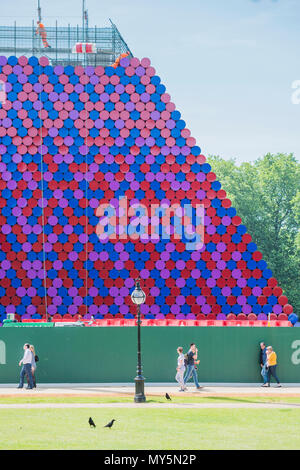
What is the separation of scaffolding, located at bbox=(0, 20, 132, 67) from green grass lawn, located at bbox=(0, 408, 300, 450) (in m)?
22.3

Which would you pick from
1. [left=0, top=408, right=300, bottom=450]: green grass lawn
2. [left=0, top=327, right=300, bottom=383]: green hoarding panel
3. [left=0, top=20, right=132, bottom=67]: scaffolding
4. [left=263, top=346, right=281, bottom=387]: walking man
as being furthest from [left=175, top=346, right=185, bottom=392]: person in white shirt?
[left=0, top=20, right=132, bottom=67]: scaffolding

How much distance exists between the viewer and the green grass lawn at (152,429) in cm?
1389

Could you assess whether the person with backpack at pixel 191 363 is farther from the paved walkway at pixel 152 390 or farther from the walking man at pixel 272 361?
the walking man at pixel 272 361

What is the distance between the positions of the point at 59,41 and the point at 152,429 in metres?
26.3

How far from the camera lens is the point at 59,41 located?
37781 mm

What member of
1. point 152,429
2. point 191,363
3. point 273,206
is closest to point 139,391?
point 191,363

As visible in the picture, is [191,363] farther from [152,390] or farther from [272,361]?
[272,361]

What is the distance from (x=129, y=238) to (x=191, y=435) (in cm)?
1816

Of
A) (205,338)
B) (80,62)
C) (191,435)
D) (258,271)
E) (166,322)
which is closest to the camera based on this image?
(191,435)

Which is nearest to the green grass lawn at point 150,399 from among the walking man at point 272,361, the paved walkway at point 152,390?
the paved walkway at point 152,390

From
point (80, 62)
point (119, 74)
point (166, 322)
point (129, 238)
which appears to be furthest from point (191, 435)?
Result: point (80, 62)

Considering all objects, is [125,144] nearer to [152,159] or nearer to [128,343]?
[152,159]

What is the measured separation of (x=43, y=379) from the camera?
82.2ft

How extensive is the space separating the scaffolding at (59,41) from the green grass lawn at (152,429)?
22320 millimetres
